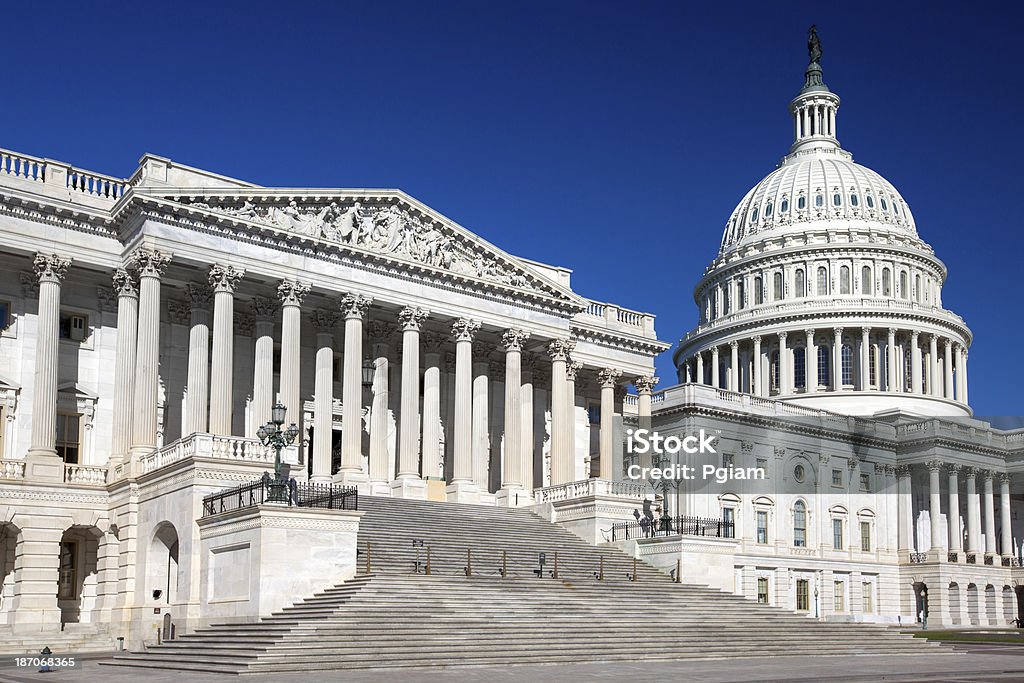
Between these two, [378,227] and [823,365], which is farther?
[823,365]

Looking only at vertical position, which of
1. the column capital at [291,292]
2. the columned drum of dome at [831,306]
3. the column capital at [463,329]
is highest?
the columned drum of dome at [831,306]

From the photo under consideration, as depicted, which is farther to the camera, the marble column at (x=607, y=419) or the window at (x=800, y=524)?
the window at (x=800, y=524)

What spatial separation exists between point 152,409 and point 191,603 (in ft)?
34.4

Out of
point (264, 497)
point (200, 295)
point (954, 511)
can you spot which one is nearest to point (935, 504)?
point (954, 511)

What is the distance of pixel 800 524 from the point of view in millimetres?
93562

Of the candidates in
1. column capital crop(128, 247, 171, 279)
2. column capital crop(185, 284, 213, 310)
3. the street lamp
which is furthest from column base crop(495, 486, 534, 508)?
column capital crop(128, 247, 171, 279)

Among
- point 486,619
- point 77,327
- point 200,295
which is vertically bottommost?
point 486,619

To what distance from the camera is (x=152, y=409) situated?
162 ft

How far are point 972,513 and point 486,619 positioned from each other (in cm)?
7788

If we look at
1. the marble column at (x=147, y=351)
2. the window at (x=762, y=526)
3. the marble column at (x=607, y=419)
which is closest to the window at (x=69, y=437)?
the marble column at (x=147, y=351)

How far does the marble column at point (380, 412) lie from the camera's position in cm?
5919

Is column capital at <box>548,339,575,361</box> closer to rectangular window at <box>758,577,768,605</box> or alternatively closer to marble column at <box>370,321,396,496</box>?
marble column at <box>370,321,396,496</box>

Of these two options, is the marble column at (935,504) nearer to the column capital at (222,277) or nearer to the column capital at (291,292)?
the column capital at (291,292)

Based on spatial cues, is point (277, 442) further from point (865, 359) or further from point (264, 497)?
point (865, 359)
